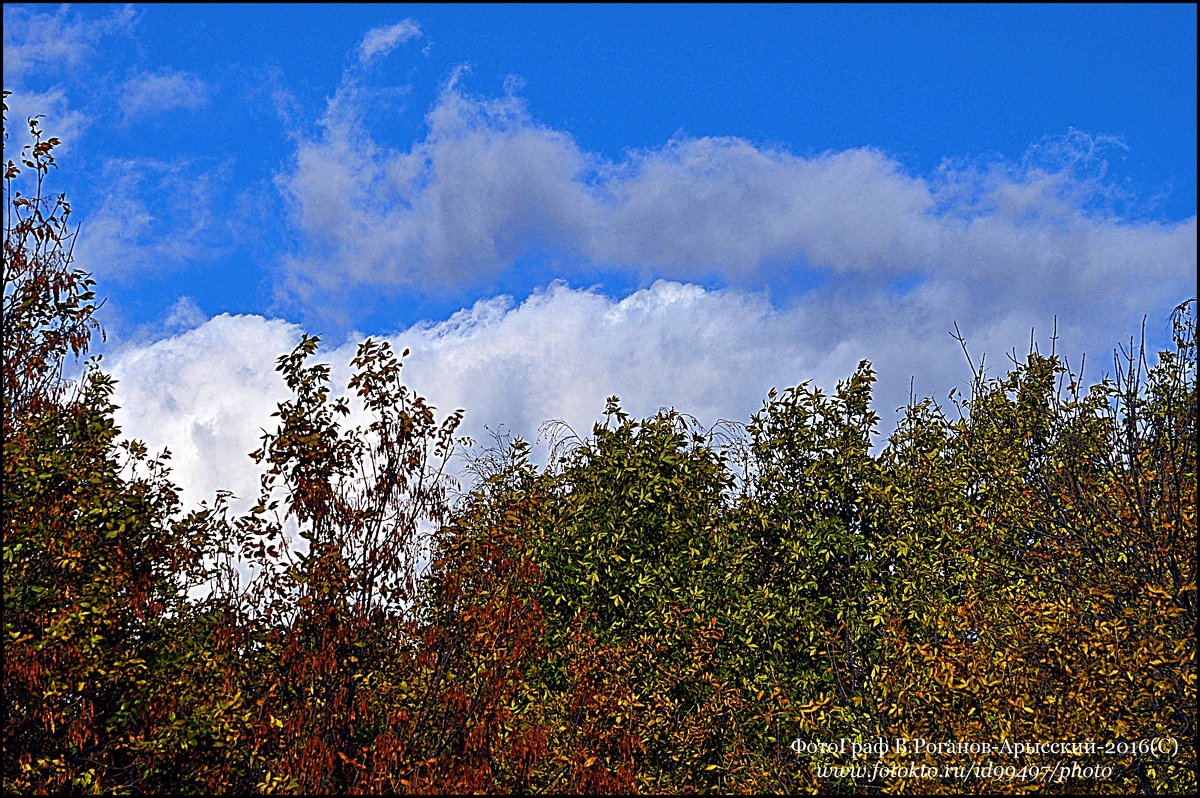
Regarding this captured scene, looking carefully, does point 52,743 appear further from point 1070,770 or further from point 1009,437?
point 1009,437

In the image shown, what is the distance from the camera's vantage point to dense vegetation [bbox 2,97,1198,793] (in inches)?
328

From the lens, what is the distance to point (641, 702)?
440 inches

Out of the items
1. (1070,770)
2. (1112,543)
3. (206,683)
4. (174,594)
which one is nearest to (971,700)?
(1070,770)

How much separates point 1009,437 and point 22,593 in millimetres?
9813

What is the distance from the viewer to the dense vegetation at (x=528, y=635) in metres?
8.34

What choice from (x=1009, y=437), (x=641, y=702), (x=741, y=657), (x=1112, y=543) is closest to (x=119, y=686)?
(x=641, y=702)

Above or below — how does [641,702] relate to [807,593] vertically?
below

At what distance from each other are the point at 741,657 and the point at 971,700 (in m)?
3.22

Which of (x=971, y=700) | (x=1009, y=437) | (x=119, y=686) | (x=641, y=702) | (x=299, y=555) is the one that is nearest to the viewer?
(x=299, y=555)

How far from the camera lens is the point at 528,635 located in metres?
8.80

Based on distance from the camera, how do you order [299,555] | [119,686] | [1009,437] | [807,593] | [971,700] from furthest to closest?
1. [1009,437]
2. [807,593]
3. [119,686]
4. [971,700]
5. [299,555]

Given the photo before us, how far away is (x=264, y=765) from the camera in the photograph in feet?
28.6

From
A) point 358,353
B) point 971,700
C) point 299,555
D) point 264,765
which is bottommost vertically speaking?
point 264,765

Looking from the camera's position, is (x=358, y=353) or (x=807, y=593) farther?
(x=807, y=593)
